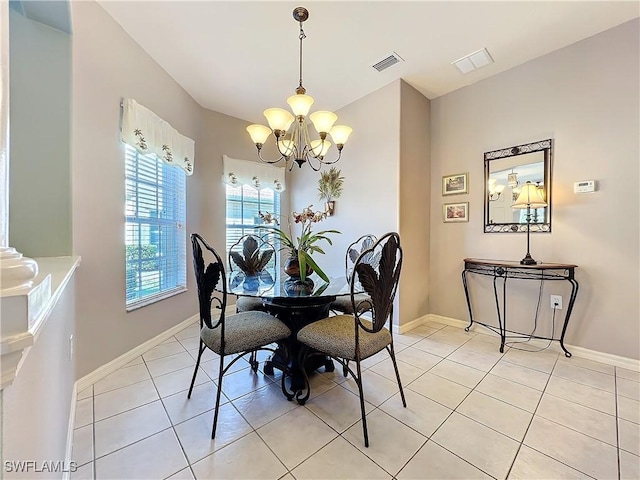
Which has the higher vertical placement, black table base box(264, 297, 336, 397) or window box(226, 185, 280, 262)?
window box(226, 185, 280, 262)

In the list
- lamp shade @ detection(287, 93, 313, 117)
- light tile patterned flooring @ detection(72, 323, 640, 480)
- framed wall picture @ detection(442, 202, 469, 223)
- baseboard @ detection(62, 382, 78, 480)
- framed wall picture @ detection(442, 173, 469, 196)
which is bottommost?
light tile patterned flooring @ detection(72, 323, 640, 480)

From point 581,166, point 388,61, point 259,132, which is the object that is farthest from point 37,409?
point 581,166

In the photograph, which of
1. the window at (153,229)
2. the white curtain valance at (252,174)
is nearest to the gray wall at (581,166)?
the white curtain valance at (252,174)

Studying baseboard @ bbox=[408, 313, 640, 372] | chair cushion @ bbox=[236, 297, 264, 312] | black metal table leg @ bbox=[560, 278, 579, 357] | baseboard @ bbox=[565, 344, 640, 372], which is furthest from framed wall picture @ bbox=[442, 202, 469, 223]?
chair cushion @ bbox=[236, 297, 264, 312]

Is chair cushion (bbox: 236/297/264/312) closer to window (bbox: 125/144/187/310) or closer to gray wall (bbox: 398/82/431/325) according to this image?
window (bbox: 125/144/187/310)

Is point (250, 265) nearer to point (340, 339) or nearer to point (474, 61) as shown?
point (340, 339)

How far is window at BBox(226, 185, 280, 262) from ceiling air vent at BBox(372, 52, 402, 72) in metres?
2.32

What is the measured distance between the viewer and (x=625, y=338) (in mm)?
2197

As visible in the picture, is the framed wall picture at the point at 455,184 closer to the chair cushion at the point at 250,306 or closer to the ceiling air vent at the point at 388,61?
the ceiling air vent at the point at 388,61

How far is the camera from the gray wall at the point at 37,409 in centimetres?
55

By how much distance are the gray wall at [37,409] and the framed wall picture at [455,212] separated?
340 centimetres

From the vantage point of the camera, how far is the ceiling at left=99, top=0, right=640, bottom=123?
6.66 feet

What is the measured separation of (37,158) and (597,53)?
4354 mm

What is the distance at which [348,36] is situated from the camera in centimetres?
231
